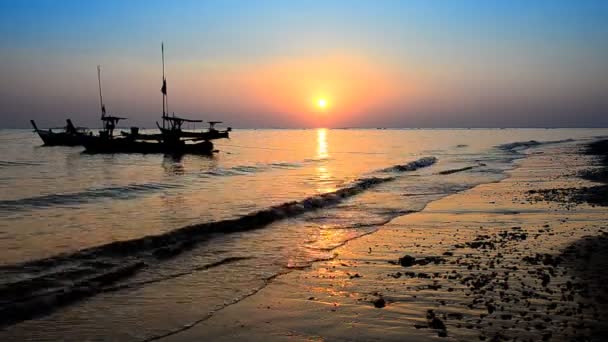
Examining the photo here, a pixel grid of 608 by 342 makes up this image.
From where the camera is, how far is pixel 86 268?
33.4ft

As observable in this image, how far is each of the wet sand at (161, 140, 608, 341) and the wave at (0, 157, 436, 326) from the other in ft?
10.2

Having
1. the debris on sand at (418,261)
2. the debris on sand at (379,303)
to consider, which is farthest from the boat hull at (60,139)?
the debris on sand at (379,303)

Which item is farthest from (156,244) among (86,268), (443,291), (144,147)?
(144,147)

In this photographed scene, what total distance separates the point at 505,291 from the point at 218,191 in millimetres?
20063

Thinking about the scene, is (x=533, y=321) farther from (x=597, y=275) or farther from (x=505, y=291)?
(x=597, y=275)

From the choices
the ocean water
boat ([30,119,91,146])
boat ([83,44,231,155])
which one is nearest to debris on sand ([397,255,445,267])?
the ocean water

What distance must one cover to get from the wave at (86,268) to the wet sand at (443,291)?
10.2 ft

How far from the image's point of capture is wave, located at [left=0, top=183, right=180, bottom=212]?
20256 mm

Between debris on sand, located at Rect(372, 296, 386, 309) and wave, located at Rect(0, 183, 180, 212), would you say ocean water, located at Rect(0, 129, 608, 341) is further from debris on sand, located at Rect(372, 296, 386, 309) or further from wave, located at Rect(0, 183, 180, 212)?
debris on sand, located at Rect(372, 296, 386, 309)

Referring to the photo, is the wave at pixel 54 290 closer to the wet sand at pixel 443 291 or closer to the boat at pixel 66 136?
the wet sand at pixel 443 291

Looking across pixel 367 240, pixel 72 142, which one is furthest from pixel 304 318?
pixel 72 142

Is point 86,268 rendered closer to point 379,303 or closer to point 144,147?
point 379,303

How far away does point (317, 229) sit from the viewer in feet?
48.8

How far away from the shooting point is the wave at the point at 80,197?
20256 mm
